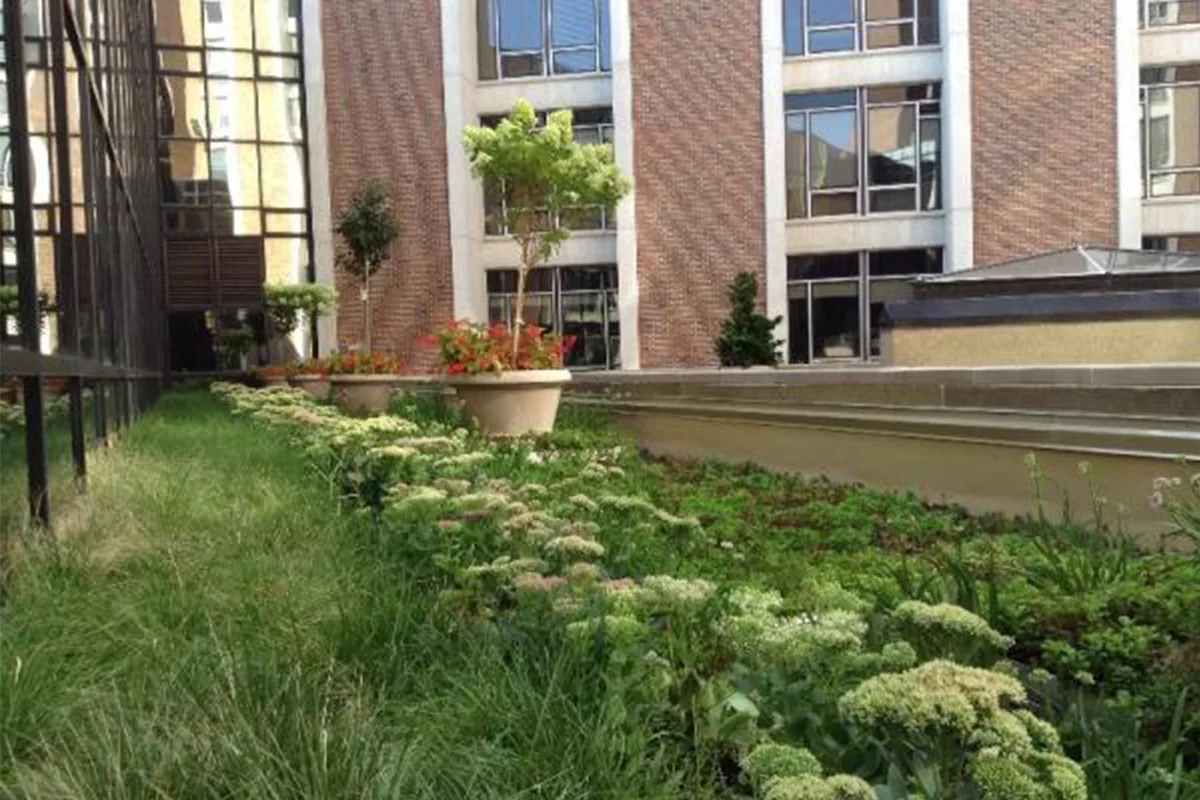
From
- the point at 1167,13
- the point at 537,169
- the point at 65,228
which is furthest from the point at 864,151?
the point at 65,228

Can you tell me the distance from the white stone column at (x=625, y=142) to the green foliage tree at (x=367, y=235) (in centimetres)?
560

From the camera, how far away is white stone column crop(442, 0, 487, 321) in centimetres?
2692

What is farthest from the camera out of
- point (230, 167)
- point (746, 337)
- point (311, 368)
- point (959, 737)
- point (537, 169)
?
point (230, 167)

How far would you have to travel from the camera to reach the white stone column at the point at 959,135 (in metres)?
24.9

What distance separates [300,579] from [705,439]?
290 inches

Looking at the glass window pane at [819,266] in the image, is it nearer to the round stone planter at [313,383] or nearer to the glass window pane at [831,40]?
the glass window pane at [831,40]

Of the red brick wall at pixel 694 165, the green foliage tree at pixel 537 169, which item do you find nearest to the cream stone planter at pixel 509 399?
the green foliage tree at pixel 537 169

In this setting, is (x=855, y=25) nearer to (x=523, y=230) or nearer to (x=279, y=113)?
(x=279, y=113)

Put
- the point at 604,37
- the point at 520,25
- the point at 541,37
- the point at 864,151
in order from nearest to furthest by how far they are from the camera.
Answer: the point at 864,151, the point at 604,37, the point at 541,37, the point at 520,25

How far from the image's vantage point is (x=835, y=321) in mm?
26234

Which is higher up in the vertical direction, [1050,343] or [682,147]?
[682,147]

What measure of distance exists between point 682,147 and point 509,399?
16154 mm

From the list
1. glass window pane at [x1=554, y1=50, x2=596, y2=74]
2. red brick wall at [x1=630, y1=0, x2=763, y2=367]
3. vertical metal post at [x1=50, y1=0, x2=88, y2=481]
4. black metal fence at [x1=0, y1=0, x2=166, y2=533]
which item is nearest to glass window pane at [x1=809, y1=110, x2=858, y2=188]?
red brick wall at [x1=630, y1=0, x2=763, y2=367]

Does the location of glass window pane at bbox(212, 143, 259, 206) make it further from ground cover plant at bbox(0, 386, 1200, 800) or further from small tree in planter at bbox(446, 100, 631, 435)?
ground cover plant at bbox(0, 386, 1200, 800)
